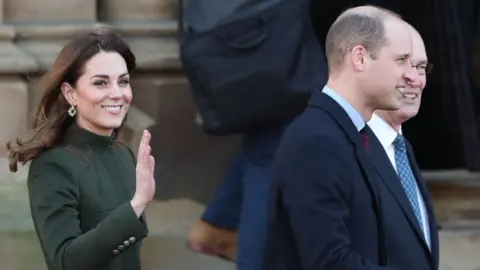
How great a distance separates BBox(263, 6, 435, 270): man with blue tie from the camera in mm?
2525

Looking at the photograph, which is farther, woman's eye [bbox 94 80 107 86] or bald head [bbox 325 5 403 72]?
woman's eye [bbox 94 80 107 86]

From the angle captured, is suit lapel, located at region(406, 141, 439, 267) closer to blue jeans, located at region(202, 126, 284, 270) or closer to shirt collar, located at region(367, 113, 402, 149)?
shirt collar, located at region(367, 113, 402, 149)

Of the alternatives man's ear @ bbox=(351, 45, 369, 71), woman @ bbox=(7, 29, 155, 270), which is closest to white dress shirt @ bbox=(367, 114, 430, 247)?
man's ear @ bbox=(351, 45, 369, 71)

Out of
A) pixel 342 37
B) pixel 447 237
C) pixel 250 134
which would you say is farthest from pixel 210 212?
pixel 342 37

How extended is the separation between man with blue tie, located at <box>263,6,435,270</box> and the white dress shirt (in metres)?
0.18

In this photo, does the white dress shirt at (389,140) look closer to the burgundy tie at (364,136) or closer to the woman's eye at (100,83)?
the burgundy tie at (364,136)

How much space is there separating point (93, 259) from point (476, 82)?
3.23m

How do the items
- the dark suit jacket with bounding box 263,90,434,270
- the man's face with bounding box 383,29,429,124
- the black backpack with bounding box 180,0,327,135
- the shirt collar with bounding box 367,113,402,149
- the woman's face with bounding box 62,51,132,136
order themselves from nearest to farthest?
the dark suit jacket with bounding box 263,90,434,270, the woman's face with bounding box 62,51,132,136, the shirt collar with bounding box 367,113,402,149, the man's face with bounding box 383,29,429,124, the black backpack with bounding box 180,0,327,135

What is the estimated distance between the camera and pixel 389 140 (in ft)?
10.5

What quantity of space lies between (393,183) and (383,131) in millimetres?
547

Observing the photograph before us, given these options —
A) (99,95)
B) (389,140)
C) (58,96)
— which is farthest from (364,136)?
(58,96)

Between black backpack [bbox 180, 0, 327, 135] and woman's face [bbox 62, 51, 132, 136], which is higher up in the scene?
woman's face [bbox 62, 51, 132, 136]

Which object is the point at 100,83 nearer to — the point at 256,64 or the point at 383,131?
the point at 383,131

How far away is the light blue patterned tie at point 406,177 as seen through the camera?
2.89 m
